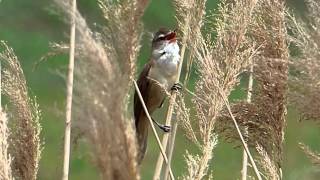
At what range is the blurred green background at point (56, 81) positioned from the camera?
13500 millimetres

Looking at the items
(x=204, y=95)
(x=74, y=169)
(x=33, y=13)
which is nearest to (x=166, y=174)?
(x=204, y=95)

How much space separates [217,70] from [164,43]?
5.84 ft

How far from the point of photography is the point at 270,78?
318 centimetres

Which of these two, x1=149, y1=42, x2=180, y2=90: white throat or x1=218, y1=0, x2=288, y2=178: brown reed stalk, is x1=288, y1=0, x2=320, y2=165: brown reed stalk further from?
x1=149, y1=42, x2=180, y2=90: white throat

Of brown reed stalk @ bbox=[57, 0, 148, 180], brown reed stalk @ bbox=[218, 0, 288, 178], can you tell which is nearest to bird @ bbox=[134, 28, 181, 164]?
brown reed stalk @ bbox=[218, 0, 288, 178]

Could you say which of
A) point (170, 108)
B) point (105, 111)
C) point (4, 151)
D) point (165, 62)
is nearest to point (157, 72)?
point (165, 62)

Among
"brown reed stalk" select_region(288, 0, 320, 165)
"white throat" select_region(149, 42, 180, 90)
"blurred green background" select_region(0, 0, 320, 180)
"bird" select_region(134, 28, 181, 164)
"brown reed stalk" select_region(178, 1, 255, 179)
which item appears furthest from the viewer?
"blurred green background" select_region(0, 0, 320, 180)

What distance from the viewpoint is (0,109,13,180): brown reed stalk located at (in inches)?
114

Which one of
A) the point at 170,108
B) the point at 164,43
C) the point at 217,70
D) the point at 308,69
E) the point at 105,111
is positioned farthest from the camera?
the point at 164,43

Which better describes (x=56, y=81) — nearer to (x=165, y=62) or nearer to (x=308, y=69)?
(x=165, y=62)

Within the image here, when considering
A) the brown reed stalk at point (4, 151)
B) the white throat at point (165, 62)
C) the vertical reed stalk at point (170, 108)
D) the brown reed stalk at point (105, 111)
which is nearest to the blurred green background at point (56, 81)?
the white throat at point (165, 62)

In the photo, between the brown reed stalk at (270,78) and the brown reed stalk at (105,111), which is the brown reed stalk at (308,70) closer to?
the brown reed stalk at (270,78)

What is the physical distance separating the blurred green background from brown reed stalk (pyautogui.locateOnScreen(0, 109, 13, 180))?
8609mm

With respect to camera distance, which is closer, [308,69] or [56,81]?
[308,69]
